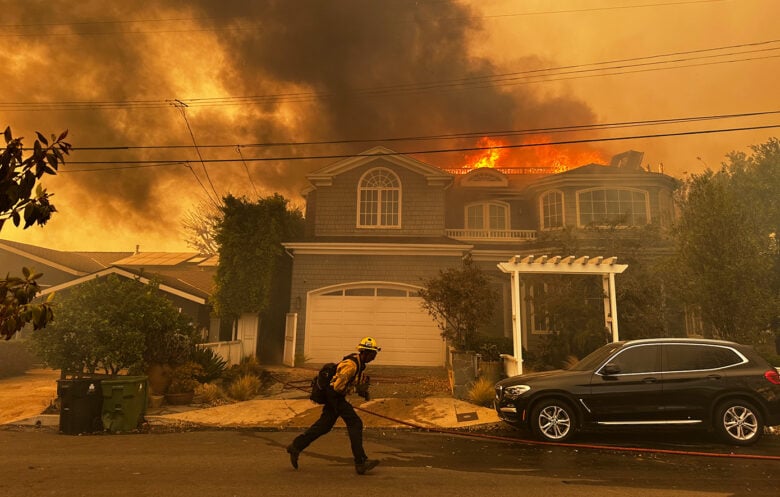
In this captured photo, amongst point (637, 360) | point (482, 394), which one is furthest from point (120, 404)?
point (637, 360)

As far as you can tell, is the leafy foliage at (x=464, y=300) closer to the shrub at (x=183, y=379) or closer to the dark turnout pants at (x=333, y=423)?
the shrub at (x=183, y=379)

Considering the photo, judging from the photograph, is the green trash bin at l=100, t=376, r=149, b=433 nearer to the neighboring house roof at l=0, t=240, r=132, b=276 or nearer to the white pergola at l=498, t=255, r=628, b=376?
the white pergola at l=498, t=255, r=628, b=376

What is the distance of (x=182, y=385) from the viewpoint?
10750 mm

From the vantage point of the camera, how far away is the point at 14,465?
6293 millimetres

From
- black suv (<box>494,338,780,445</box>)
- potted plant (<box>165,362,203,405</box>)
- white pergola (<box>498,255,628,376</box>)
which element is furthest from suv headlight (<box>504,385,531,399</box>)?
potted plant (<box>165,362,203,405</box>)

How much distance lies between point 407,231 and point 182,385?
32.5 feet

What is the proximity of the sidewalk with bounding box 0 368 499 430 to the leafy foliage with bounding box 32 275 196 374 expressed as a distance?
1.23 meters

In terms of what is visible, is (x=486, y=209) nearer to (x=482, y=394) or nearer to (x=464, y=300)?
(x=464, y=300)

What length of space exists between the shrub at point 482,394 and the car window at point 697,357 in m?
3.55

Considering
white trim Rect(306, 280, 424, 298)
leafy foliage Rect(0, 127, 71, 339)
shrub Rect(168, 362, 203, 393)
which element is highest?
white trim Rect(306, 280, 424, 298)

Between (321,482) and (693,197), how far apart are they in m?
11.4

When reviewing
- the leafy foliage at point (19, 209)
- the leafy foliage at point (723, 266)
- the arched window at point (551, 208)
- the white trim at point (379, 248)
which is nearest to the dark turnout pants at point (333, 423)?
the leafy foliage at point (19, 209)

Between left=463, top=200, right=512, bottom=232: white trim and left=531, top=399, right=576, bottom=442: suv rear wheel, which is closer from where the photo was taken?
left=531, top=399, right=576, bottom=442: suv rear wheel

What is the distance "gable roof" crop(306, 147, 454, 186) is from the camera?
18250 millimetres
